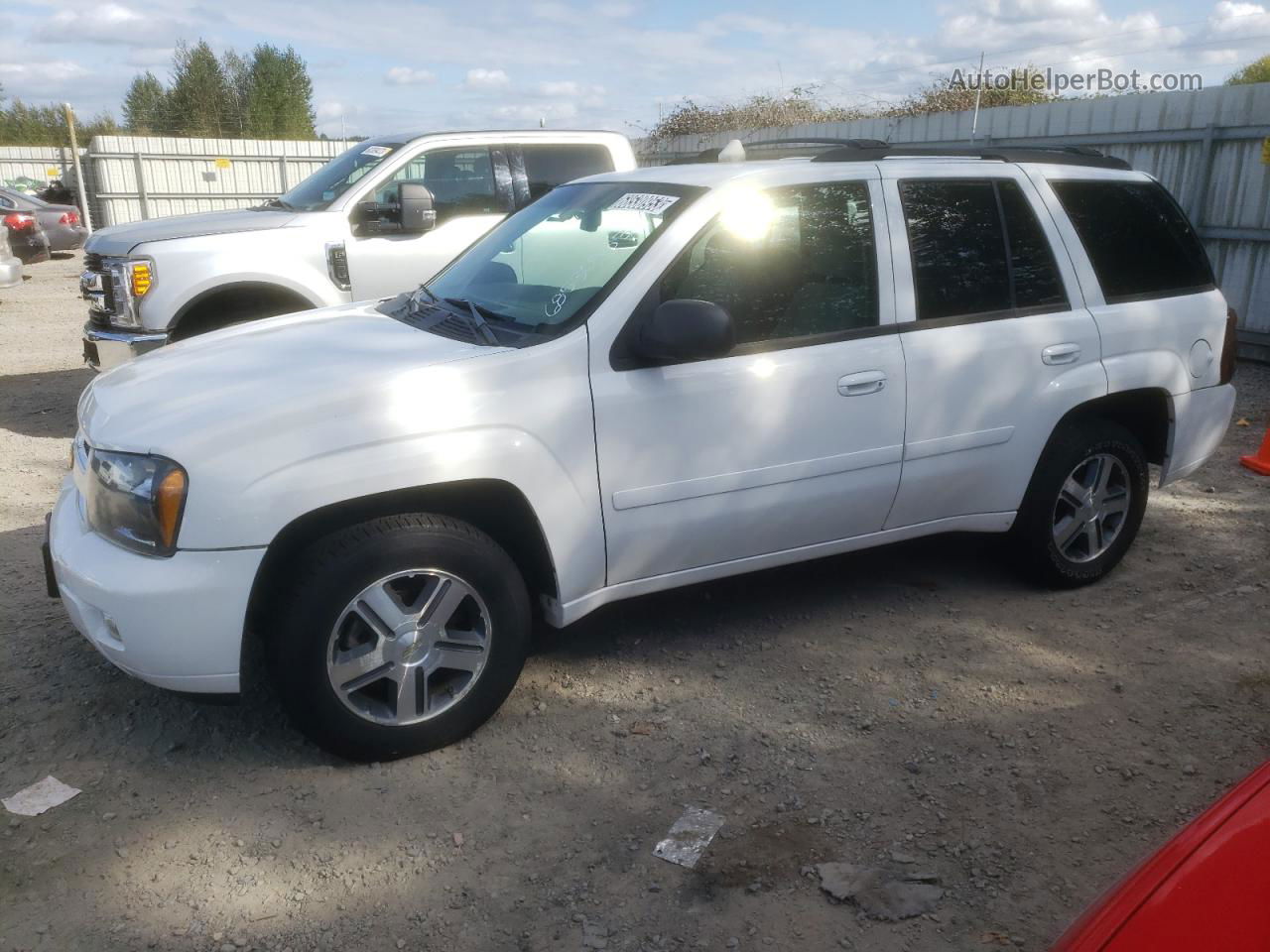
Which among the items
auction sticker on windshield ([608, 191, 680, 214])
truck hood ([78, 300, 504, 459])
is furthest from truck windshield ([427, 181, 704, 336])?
truck hood ([78, 300, 504, 459])

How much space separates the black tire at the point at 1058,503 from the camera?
4.42m

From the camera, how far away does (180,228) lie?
272 inches

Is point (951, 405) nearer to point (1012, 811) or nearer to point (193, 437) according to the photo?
point (1012, 811)

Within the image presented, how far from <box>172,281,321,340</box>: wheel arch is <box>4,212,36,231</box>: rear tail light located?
15.3m

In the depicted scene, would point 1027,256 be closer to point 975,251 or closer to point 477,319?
point 975,251

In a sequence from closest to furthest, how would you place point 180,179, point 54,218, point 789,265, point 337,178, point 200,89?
point 789,265 < point 337,178 < point 54,218 < point 180,179 < point 200,89

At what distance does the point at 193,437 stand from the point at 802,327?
207 centimetres

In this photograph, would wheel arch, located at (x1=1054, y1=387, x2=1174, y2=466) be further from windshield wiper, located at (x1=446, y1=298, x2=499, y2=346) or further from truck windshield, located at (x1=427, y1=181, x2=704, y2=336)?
windshield wiper, located at (x1=446, y1=298, x2=499, y2=346)

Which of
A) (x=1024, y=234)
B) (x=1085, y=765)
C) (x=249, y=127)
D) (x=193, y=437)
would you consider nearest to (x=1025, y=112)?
(x=1024, y=234)

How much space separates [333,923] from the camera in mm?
2734

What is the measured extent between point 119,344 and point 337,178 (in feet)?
5.98

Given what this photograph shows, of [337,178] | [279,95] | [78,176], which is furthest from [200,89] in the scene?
[337,178]

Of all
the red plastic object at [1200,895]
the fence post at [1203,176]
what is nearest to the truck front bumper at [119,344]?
the red plastic object at [1200,895]

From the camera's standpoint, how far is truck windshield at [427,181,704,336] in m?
3.66
